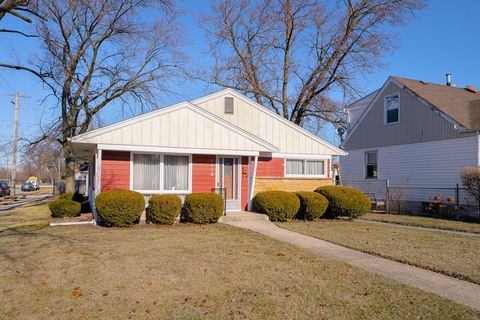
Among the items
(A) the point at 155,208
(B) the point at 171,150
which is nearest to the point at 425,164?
(B) the point at 171,150

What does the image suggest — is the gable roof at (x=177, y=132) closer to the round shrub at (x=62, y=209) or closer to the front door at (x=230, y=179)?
the front door at (x=230, y=179)

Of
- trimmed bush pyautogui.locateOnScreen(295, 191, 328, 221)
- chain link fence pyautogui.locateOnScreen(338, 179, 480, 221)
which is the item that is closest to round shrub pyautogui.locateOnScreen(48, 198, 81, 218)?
trimmed bush pyautogui.locateOnScreen(295, 191, 328, 221)

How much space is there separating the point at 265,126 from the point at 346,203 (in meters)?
5.08

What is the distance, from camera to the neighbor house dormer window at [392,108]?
19.8m

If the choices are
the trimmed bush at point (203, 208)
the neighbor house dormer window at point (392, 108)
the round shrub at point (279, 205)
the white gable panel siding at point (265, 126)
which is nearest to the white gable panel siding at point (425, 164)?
the neighbor house dormer window at point (392, 108)

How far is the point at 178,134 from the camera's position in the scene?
13.2m

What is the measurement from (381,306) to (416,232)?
7.27 m

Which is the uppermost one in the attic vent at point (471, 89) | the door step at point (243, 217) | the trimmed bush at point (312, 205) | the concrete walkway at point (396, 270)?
the attic vent at point (471, 89)

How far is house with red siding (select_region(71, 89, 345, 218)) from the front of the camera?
12.8 m

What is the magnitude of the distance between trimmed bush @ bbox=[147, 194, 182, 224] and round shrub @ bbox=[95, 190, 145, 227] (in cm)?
46

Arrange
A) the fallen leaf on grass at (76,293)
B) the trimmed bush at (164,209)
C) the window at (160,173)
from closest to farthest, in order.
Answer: the fallen leaf on grass at (76,293) < the trimmed bush at (164,209) < the window at (160,173)

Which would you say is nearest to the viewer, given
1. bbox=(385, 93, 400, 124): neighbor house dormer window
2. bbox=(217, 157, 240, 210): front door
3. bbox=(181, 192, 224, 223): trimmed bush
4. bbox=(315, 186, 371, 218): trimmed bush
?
bbox=(181, 192, 224, 223): trimmed bush

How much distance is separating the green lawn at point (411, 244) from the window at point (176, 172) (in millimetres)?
3871

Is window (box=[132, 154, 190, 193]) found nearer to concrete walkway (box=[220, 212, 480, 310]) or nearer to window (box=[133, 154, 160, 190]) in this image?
window (box=[133, 154, 160, 190])
